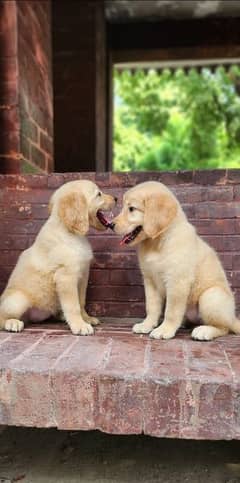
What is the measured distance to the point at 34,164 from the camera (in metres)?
4.41

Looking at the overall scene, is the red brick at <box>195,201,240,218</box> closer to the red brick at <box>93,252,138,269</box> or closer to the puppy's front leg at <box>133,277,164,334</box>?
the red brick at <box>93,252,138,269</box>

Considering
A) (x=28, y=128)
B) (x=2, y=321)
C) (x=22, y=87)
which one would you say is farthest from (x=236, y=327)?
(x=22, y=87)

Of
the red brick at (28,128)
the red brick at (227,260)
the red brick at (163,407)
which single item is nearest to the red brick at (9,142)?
the red brick at (28,128)

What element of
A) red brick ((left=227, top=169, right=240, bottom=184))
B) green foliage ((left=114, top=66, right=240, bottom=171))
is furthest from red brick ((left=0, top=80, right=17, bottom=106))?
green foliage ((left=114, top=66, right=240, bottom=171))

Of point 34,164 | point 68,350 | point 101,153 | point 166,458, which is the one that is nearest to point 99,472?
point 166,458

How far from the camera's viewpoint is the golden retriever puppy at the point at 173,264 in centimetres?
258

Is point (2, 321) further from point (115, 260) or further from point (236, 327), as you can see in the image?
point (236, 327)

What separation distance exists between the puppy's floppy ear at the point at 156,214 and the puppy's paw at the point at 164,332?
545 mm

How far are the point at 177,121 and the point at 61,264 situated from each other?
15255mm

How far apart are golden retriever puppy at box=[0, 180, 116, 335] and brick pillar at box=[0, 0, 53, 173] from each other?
4.21 ft

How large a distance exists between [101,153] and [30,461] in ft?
18.9

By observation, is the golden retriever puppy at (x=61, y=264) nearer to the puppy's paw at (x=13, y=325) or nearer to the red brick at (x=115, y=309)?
the puppy's paw at (x=13, y=325)

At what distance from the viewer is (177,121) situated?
17.1 m

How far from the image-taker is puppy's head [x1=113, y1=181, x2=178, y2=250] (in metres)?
2.56
